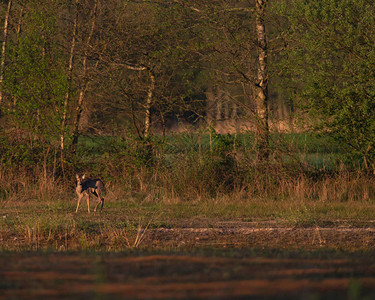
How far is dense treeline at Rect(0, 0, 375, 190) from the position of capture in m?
18.0

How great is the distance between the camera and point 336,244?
33.8 feet

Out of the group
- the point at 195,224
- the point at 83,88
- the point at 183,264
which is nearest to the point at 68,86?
the point at 83,88

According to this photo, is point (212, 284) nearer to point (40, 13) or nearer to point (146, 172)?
point (146, 172)

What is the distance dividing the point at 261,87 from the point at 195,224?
8353 mm

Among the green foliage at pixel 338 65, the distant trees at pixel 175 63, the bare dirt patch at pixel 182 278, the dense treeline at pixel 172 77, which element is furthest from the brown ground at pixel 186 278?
the distant trees at pixel 175 63

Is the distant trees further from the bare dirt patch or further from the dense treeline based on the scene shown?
the bare dirt patch

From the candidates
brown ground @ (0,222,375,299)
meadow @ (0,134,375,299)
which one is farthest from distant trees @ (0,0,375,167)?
brown ground @ (0,222,375,299)

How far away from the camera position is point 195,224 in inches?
485

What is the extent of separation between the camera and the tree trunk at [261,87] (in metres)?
18.8

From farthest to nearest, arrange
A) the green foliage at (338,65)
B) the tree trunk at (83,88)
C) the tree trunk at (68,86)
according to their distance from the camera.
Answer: the tree trunk at (83,88), the tree trunk at (68,86), the green foliage at (338,65)

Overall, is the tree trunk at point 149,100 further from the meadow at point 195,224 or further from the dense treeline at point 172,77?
the meadow at point 195,224

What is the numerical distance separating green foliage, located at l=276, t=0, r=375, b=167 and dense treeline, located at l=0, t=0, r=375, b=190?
0.04 metres

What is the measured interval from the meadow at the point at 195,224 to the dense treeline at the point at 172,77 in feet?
0.51

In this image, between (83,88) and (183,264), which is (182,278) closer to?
(183,264)
